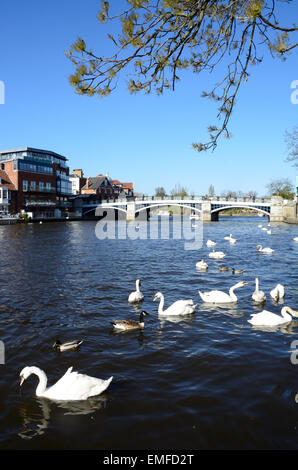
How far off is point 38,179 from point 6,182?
28.2 ft

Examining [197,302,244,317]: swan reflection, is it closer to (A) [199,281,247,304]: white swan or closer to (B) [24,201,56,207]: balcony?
(A) [199,281,247,304]: white swan

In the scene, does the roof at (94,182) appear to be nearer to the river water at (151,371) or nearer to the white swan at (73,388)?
the river water at (151,371)

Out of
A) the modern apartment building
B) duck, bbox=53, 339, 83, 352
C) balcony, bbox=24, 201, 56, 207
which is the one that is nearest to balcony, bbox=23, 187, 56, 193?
the modern apartment building

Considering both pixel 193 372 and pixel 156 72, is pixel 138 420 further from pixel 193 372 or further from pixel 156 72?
pixel 156 72

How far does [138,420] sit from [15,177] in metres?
78.5

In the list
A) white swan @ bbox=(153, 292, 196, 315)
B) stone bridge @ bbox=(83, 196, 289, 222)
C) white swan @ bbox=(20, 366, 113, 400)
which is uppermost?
stone bridge @ bbox=(83, 196, 289, 222)

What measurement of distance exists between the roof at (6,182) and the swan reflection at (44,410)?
74386 mm

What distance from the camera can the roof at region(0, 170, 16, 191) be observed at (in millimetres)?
74750

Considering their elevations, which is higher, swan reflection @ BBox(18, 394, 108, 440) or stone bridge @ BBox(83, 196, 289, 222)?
stone bridge @ BBox(83, 196, 289, 222)

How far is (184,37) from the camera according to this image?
6219 millimetres

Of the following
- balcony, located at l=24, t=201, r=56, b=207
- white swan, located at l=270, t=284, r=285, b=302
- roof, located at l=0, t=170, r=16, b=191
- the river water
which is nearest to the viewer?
the river water

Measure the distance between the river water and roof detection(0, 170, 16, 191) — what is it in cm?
6455
